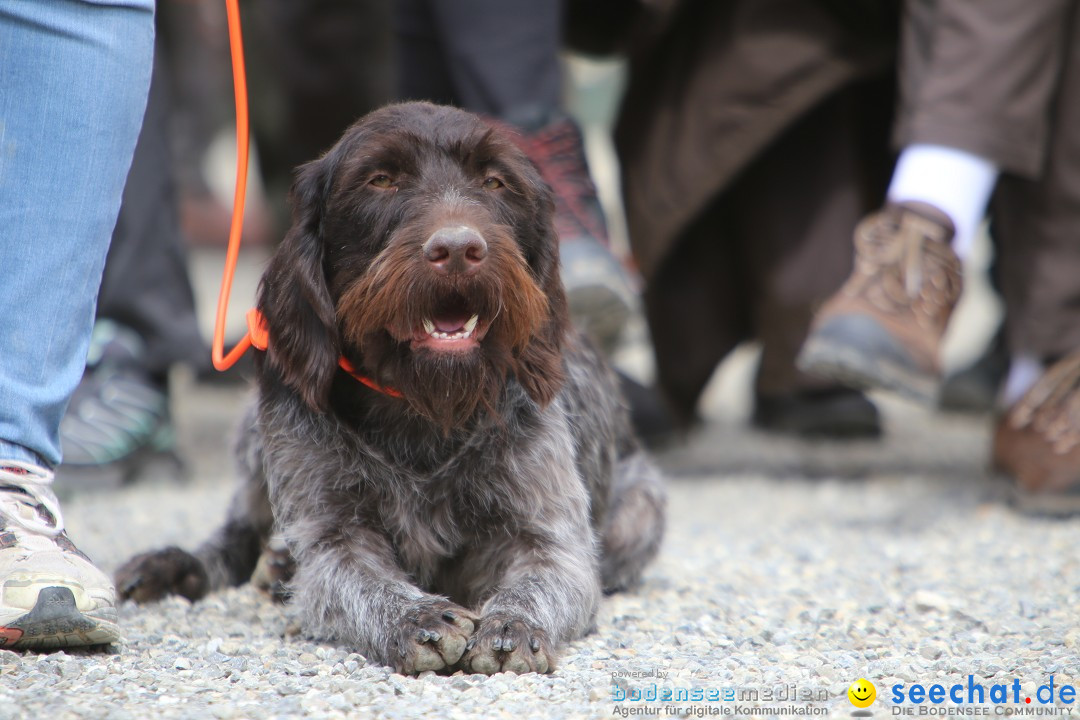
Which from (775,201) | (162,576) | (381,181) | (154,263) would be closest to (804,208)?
(775,201)

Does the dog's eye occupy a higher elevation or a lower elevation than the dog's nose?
higher

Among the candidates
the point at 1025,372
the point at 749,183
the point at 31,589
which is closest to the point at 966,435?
the point at 1025,372

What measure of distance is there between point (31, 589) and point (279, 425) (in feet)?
2.41

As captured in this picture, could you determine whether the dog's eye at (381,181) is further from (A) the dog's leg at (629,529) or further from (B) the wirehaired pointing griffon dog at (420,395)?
(A) the dog's leg at (629,529)

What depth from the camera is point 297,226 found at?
2.98 m

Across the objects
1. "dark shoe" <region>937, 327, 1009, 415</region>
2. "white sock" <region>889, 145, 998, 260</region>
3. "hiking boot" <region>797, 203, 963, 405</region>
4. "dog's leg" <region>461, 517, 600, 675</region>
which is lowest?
"dog's leg" <region>461, 517, 600, 675</region>

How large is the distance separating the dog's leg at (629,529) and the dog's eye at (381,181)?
1.24 m

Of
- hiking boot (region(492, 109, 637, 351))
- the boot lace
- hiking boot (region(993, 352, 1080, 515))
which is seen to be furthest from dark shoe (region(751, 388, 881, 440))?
the boot lace

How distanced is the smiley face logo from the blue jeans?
1.81 metres

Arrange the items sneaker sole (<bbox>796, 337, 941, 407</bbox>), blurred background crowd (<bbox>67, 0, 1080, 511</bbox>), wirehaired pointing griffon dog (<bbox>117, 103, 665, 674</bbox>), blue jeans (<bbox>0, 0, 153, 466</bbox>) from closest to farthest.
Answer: blue jeans (<bbox>0, 0, 153, 466</bbox>) → wirehaired pointing griffon dog (<bbox>117, 103, 665, 674</bbox>) → sneaker sole (<bbox>796, 337, 941, 407</bbox>) → blurred background crowd (<bbox>67, 0, 1080, 511</bbox>)

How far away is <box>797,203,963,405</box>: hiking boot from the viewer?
4.06 m

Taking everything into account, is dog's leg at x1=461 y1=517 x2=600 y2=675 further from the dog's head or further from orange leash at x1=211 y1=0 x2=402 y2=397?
orange leash at x1=211 y1=0 x2=402 y2=397

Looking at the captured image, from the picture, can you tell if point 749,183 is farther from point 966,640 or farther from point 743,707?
point 743,707

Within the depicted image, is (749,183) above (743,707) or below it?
above
